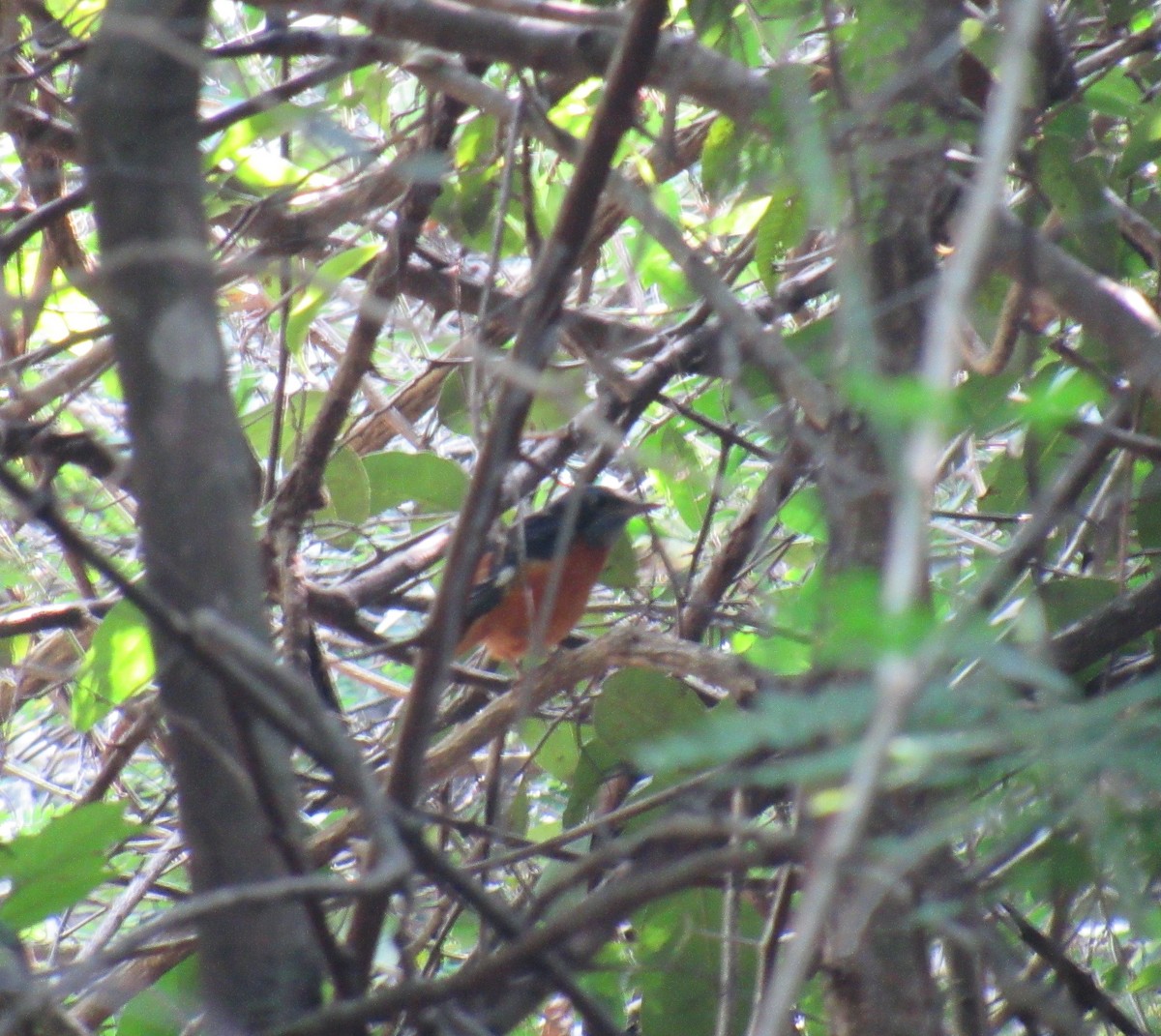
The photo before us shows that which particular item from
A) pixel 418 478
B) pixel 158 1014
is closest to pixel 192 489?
pixel 158 1014

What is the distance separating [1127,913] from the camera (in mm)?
1114

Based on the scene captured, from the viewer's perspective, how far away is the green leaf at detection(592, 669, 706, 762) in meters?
2.66

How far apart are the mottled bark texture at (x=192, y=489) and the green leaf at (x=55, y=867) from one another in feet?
0.40

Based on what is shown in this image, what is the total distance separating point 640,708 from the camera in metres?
2.68

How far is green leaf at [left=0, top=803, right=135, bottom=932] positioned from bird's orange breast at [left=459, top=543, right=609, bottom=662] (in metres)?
3.18

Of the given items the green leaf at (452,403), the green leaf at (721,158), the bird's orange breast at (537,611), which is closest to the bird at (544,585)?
the bird's orange breast at (537,611)

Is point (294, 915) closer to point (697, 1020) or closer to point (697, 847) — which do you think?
point (697, 847)

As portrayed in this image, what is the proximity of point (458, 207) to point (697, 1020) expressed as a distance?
1.91 m

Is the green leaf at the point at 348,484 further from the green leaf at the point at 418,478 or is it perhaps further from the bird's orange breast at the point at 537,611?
the bird's orange breast at the point at 537,611

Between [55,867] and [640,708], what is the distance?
149cm

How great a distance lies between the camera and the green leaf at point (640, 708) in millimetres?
2662

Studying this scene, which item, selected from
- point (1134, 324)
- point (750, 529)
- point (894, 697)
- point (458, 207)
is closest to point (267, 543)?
point (458, 207)

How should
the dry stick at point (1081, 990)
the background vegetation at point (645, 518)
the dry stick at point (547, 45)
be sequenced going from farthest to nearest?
the dry stick at point (547, 45) < the dry stick at point (1081, 990) < the background vegetation at point (645, 518)

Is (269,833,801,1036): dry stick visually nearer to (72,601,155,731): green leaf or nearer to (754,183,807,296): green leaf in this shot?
(72,601,155,731): green leaf
